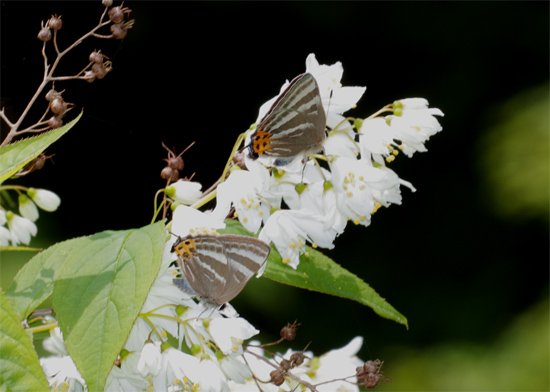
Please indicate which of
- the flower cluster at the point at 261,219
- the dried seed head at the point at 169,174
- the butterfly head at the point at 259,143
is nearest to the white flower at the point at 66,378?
the flower cluster at the point at 261,219

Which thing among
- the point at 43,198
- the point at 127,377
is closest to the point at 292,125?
the point at 127,377

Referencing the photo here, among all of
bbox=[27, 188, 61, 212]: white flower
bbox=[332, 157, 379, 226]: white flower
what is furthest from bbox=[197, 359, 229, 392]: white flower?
bbox=[27, 188, 61, 212]: white flower

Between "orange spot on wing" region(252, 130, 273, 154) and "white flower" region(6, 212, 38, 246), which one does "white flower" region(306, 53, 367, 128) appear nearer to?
"orange spot on wing" region(252, 130, 273, 154)

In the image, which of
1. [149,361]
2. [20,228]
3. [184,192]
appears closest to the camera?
[149,361]

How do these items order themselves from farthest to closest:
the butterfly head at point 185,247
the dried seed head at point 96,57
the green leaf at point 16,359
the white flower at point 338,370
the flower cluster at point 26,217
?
the flower cluster at point 26,217 → the white flower at point 338,370 → the dried seed head at point 96,57 → the butterfly head at point 185,247 → the green leaf at point 16,359

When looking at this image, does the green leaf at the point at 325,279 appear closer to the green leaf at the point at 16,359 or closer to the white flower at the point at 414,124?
the white flower at the point at 414,124

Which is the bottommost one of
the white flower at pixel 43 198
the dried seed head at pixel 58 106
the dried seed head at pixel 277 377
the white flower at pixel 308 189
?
the dried seed head at pixel 277 377

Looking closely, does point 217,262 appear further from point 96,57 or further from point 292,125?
point 96,57

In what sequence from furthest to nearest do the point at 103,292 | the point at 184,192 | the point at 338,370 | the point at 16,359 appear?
the point at 338,370 < the point at 184,192 < the point at 103,292 < the point at 16,359
